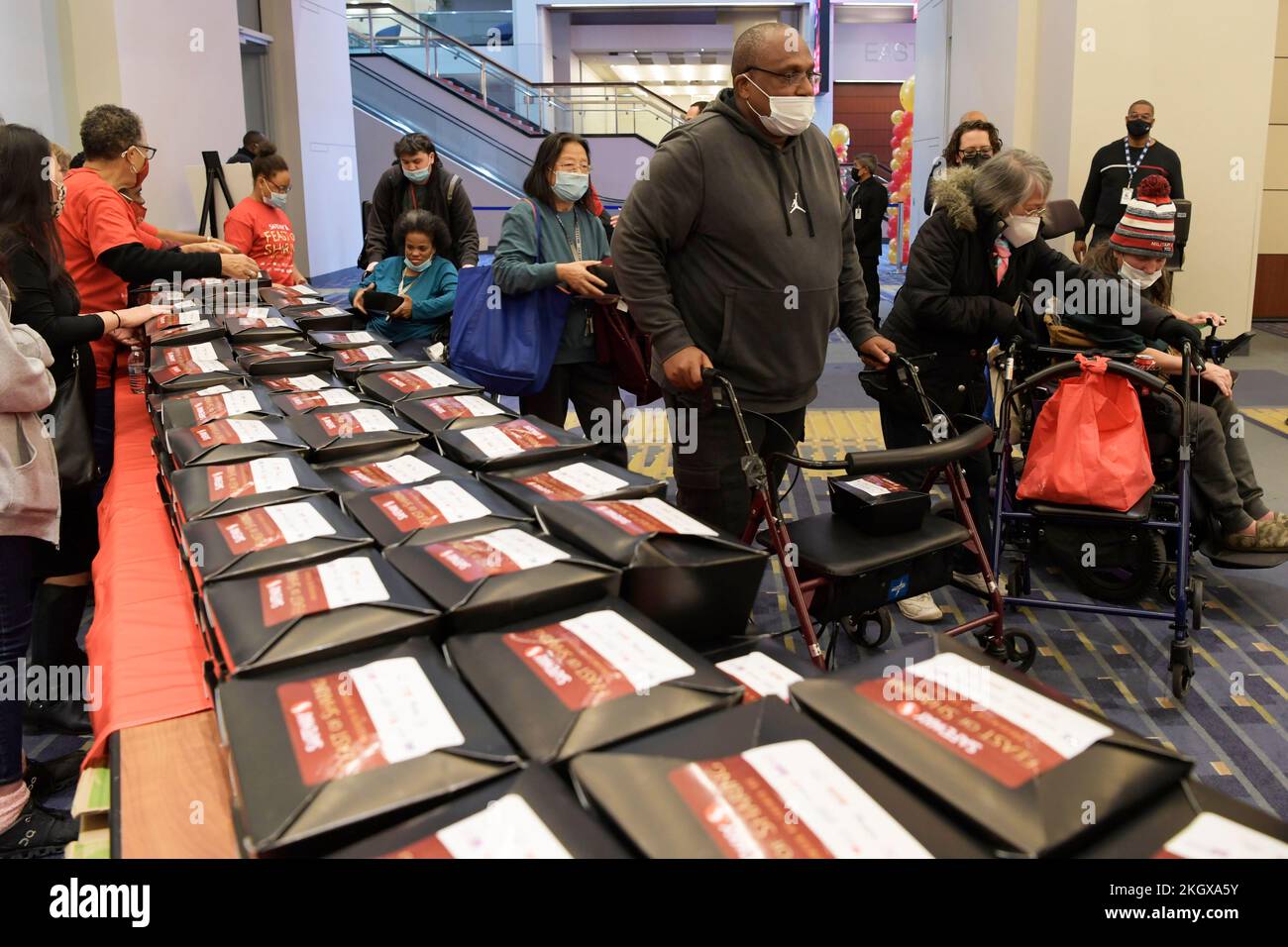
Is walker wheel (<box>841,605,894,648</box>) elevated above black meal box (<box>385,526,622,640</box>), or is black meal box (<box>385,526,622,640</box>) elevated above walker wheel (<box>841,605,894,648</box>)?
black meal box (<box>385,526,622,640</box>)

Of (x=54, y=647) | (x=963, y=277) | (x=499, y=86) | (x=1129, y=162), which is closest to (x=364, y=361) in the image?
(x=54, y=647)

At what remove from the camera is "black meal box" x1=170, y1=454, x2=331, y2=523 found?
1.53 m

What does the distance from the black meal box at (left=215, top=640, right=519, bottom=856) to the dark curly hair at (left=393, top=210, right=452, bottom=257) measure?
3.57m

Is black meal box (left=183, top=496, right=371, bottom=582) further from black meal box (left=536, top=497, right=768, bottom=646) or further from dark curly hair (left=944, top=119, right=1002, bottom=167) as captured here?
dark curly hair (left=944, top=119, right=1002, bottom=167)

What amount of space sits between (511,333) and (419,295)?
2.59 ft

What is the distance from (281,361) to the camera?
255 centimetres

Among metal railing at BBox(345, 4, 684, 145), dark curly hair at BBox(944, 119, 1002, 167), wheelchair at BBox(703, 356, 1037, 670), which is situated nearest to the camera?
wheelchair at BBox(703, 356, 1037, 670)

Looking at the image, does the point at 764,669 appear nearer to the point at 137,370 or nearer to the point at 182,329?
the point at 182,329

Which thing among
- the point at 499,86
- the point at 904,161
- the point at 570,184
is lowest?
the point at 570,184

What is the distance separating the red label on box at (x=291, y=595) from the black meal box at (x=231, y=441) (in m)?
0.60

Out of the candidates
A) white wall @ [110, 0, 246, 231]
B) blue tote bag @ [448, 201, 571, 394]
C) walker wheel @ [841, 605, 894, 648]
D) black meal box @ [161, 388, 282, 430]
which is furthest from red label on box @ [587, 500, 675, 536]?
white wall @ [110, 0, 246, 231]

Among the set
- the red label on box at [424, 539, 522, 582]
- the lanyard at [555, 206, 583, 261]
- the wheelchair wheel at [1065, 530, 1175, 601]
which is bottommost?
the wheelchair wheel at [1065, 530, 1175, 601]
